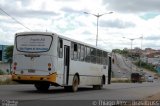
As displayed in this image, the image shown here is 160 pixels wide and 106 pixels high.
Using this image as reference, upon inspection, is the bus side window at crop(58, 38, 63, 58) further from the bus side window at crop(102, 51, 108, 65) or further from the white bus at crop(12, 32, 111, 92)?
the bus side window at crop(102, 51, 108, 65)

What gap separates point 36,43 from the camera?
1033 inches

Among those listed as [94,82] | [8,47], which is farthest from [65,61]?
[8,47]

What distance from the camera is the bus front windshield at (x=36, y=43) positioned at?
2617 cm

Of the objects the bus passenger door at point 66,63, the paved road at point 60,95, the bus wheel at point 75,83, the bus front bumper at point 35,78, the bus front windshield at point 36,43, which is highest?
the bus front windshield at point 36,43

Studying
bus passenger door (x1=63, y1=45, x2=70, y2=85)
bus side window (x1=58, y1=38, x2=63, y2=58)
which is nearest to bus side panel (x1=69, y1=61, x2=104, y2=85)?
bus passenger door (x1=63, y1=45, x2=70, y2=85)

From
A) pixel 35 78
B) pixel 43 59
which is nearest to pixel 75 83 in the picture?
pixel 43 59

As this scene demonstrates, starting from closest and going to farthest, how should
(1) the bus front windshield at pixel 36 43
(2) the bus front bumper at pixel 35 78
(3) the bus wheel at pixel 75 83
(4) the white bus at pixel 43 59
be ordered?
1. (2) the bus front bumper at pixel 35 78
2. (4) the white bus at pixel 43 59
3. (1) the bus front windshield at pixel 36 43
4. (3) the bus wheel at pixel 75 83

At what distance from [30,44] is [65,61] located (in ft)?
8.44

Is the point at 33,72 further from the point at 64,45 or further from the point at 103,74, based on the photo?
the point at 103,74

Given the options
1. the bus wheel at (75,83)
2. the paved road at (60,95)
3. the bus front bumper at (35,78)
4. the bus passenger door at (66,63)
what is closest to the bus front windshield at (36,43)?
the bus front bumper at (35,78)

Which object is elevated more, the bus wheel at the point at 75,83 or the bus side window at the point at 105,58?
the bus side window at the point at 105,58

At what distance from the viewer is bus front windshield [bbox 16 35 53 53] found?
26172mm

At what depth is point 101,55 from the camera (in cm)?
3653

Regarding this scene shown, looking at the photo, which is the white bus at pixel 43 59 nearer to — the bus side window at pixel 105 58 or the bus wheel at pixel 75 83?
the bus wheel at pixel 75 83
